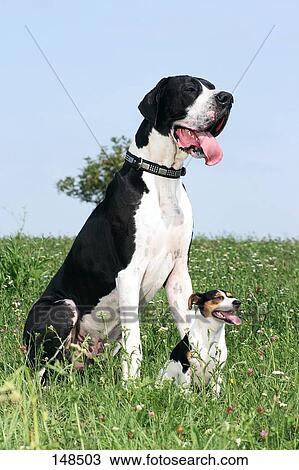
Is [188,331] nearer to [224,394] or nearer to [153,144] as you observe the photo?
[224,394]

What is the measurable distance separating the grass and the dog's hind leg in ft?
0.70

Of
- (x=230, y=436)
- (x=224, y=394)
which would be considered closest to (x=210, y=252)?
(x=224, y=394)

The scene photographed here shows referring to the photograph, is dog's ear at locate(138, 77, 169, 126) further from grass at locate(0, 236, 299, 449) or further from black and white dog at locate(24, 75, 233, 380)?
grass at locate(0, 236, 299, 449)

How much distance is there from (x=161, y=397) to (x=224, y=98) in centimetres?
226

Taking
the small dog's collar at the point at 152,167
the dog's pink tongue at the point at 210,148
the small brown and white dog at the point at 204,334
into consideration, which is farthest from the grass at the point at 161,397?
the dog's pink tongue at the point at 210,148

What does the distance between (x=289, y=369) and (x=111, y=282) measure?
1538mm

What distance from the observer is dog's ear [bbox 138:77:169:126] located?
6160mm

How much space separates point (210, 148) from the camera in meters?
6.19

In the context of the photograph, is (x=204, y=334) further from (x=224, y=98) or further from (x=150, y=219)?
(x=224, y=98)

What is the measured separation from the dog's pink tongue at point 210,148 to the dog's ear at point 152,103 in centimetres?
37

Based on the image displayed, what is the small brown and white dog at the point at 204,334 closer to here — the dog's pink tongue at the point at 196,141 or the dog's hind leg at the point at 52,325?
the dog's hind leg at the point at 52,325
